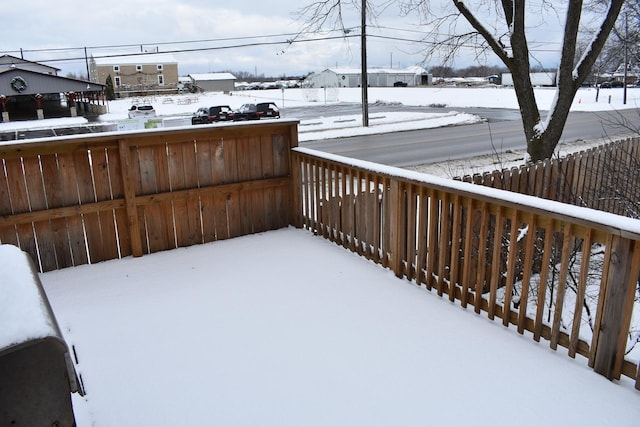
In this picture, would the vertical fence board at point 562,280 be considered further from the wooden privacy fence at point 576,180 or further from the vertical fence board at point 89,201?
the vertical fence board at point 89,201

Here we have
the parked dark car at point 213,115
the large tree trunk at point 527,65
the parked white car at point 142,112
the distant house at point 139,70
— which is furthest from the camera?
the distant house at point 139,70

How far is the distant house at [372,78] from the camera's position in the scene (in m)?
82.1

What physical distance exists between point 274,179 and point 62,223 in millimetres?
2585

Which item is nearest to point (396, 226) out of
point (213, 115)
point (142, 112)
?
point (213, 115)

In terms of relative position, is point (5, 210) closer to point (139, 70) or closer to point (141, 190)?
point (141, 190)

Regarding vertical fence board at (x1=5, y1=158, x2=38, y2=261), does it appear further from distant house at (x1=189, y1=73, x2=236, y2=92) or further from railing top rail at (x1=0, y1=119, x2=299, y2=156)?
distant house at (x1=189, y1=73, x2=236, y2=92)

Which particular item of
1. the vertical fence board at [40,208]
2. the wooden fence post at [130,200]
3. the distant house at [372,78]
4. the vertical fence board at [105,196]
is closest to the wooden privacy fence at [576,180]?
the wooden fence post at [130,200]

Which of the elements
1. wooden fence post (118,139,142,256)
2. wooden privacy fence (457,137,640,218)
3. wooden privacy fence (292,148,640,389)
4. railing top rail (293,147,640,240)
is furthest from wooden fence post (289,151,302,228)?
wooden privacy fence (457,137,640,218)

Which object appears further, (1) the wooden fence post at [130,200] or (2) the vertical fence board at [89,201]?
(1) the wooden fence post at [130,200]

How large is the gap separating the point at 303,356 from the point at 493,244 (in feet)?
7.23

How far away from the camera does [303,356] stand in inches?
141

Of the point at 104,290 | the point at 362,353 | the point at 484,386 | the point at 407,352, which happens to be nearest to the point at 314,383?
the point at 362,353

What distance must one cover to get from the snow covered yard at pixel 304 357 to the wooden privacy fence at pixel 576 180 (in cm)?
203

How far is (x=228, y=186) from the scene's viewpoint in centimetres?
627
